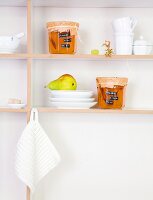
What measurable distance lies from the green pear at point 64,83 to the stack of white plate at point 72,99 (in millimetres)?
36

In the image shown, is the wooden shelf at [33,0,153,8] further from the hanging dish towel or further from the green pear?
the hanging dish towel

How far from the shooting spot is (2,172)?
196cm

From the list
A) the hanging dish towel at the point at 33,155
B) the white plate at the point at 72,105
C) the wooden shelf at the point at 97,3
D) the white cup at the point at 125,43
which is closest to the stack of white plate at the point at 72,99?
the white plate at the point at 72,105

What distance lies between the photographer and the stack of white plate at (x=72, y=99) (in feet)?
5.70

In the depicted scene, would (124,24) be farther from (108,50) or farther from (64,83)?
(64,83)

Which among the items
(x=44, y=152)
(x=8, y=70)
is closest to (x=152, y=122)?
(x=44, y=152)

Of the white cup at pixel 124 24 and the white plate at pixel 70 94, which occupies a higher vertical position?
the white cup at pixel 124 24

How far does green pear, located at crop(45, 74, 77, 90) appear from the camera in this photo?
1771 mm

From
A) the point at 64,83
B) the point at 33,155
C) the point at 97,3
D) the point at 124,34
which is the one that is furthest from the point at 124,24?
the point at 33,155

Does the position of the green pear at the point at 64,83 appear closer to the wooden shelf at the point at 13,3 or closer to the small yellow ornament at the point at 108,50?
the small yellow ornament at the point at 108,50

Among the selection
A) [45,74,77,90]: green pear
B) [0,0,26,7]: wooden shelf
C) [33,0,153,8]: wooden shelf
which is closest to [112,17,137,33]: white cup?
[33,0,153,8]: wooden shelf

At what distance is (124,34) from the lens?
175 centimetres

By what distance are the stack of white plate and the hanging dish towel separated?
0.11 meters

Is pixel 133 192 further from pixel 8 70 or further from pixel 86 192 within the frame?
pixel 8 70
